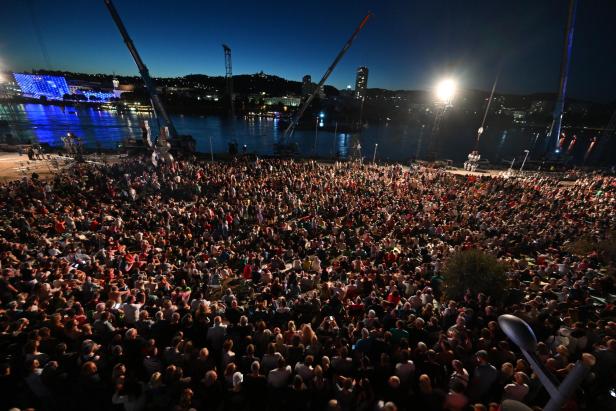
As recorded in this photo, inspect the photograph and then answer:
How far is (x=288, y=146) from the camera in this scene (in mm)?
Answer: 38375

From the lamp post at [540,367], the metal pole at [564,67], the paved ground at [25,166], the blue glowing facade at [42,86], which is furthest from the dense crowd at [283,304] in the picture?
the blue glowing facade at [42,86]

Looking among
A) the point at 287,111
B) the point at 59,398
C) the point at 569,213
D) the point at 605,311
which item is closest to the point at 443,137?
the point at 287,111

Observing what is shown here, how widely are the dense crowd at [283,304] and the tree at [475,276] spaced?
0.96ft

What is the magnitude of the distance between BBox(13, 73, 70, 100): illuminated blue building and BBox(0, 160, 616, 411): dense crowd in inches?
7219

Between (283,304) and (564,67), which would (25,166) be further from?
(564,67)

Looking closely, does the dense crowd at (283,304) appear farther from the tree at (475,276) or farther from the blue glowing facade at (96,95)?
the blue glowing facade at (96,95)

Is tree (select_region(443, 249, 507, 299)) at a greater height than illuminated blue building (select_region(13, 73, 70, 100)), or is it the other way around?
illuminated blue building (select_region(13, 73, 70, 100))

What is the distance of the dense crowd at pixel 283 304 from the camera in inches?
181

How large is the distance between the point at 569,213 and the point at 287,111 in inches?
6022

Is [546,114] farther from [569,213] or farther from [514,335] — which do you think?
[514,335]

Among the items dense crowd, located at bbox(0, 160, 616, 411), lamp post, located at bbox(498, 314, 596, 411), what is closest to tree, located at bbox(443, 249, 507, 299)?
dense crowd, located at bbox(0, 160, 616, 411)

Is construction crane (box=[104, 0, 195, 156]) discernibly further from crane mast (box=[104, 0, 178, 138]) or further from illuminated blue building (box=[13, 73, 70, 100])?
illuminated blue building (box=[13, 73, 70, 100])

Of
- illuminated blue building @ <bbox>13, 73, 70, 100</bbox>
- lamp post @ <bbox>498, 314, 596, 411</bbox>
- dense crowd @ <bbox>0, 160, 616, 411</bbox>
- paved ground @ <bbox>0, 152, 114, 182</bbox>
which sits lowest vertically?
paved ground @ <bbox>0, 152, 114, 182</bbox>

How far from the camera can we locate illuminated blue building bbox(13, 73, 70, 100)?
146 meters
